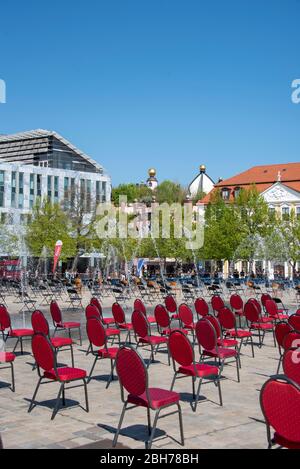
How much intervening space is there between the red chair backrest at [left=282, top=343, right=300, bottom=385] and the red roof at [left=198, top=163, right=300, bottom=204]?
227 ft

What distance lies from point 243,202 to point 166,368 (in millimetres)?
51790

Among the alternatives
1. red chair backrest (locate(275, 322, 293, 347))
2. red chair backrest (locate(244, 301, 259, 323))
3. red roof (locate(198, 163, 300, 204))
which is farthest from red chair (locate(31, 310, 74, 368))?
red roof (locate(198, 163, 300, 204))

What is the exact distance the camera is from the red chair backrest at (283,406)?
4.59m

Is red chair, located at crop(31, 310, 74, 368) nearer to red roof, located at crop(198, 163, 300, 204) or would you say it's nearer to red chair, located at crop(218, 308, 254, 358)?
red chair, located at crop(218, 308, 254, 358)

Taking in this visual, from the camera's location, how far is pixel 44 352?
7.17 metres

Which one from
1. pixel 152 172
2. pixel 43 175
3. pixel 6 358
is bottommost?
pixel 6 358

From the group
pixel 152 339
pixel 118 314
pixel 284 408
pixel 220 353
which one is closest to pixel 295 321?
pixel 220 353

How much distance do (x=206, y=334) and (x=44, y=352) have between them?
2690 mm

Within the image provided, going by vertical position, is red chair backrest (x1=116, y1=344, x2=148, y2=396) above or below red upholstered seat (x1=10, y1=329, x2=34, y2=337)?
above

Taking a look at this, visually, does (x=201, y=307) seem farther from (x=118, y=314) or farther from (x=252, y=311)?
(x=118, y=314)

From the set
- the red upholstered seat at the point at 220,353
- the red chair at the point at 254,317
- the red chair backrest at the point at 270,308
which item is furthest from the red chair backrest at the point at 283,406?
the red chair backrest at the point at 270,308

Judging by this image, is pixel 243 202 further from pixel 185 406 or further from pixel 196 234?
pixel 185 406

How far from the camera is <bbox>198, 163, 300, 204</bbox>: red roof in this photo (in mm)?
76312
